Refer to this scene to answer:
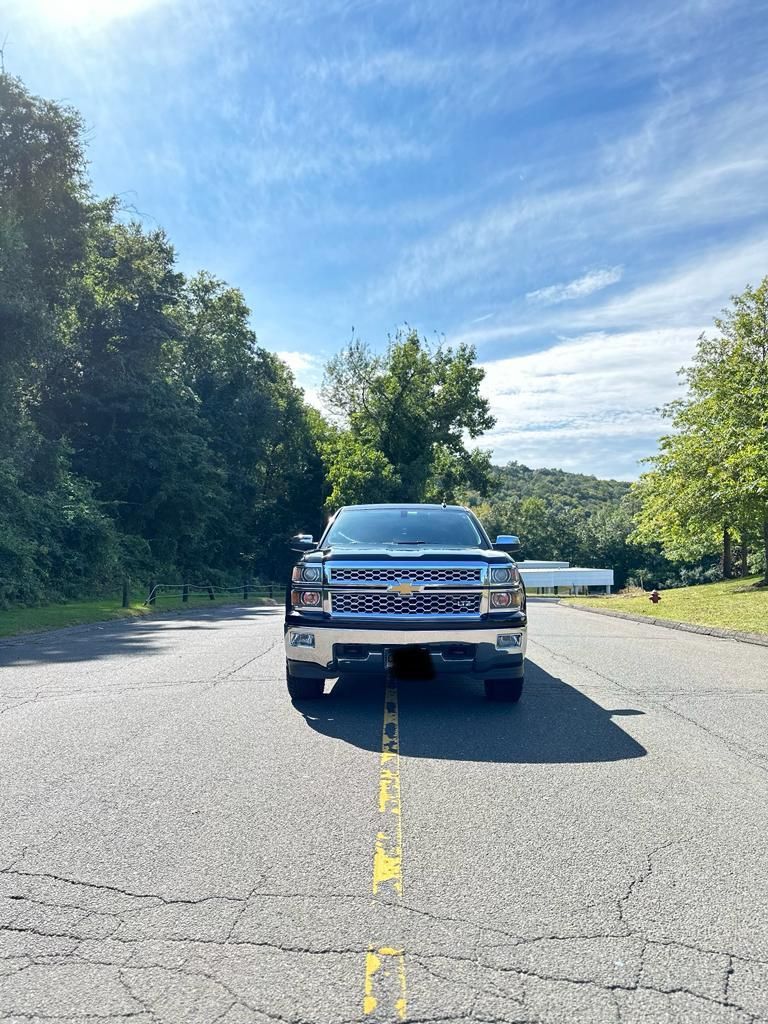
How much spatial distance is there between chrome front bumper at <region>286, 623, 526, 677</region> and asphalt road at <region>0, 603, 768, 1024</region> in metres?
0.49

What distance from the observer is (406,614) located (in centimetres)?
703

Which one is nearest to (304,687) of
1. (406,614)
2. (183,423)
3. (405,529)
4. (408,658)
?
(408,658)

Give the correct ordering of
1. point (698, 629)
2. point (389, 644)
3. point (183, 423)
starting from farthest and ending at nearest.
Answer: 1. point (183, 423)
2. point (698, 629)
3. point (389, 644)

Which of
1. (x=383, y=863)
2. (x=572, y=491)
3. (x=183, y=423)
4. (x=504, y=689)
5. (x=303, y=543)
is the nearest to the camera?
(x=383, y=863)

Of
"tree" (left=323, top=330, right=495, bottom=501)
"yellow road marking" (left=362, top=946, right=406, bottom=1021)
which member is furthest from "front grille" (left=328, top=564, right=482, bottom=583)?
"tree" (left=323, top=330, right=495, bottom=501)

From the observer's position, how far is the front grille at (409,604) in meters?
7.04

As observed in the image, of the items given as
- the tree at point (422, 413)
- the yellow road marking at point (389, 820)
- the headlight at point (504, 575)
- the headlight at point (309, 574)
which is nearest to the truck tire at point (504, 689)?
the headlight at point (504, 575)

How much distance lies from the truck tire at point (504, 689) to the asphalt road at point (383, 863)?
16 centimetres

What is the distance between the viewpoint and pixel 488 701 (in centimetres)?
767

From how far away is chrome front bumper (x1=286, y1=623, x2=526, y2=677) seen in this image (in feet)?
22.5

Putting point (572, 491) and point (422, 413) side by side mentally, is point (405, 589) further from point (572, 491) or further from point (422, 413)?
point (572, 491)

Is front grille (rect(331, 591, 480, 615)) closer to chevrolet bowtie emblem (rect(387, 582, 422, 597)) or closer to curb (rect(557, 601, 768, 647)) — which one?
chevrolet bowtie emblem (rect(387, 582, 422, 597))

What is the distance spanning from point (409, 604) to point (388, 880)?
11.9ft

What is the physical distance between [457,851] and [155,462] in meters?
34.9
